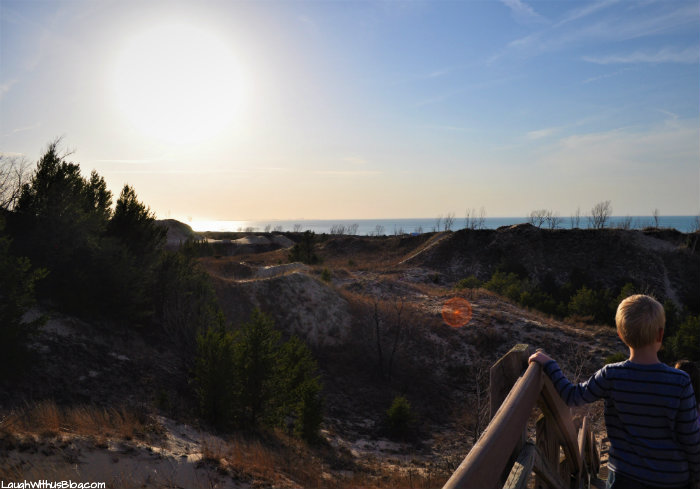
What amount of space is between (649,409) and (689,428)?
190 millimetres

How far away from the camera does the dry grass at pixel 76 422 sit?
6.47m

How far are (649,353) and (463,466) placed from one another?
4.99 ft

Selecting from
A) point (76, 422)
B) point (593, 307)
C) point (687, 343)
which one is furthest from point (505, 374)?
point (593, 307)

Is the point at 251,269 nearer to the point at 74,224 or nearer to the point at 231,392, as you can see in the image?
the point at 74,224

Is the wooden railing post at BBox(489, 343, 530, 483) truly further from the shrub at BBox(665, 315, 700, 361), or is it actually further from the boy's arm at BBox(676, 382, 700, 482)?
the shrub at BBox(665, 315, 700, 361)

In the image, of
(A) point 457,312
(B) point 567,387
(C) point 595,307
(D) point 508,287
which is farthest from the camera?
(D) point 508,287

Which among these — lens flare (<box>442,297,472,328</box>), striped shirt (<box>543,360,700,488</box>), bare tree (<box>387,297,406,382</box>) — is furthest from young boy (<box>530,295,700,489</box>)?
lens flare (<box>442,297,472,328</box>)

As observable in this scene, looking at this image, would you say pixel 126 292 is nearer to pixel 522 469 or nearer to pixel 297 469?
pixel 297 469

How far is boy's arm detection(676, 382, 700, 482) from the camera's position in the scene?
7.74ft

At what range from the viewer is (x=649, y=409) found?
247cm

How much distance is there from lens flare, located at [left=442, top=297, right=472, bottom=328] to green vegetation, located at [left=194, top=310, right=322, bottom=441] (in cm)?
1246

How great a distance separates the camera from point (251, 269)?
3366cm

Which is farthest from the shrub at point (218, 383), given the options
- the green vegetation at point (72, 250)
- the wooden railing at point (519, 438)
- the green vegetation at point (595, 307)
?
the green vegetation at point (595, 307)

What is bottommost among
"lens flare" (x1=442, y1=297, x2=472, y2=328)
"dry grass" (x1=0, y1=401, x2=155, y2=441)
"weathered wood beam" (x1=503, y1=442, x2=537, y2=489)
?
"lens flare" (x1=442, y1=297, x2=472, y2=328)
